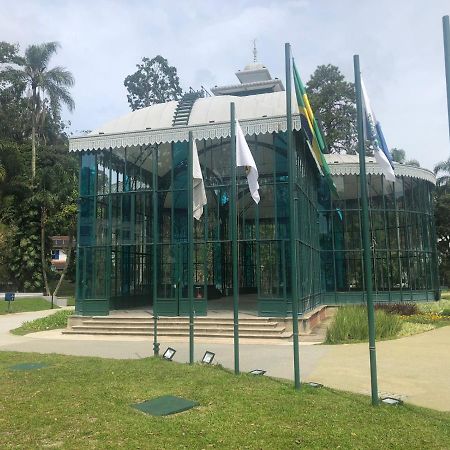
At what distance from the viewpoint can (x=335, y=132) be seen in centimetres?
4175

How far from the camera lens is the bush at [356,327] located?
12719mm

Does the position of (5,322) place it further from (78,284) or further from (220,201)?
(220,201)

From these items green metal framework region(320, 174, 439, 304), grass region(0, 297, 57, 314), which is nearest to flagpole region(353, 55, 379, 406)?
green metal framework region(320, 174, 439, 304)

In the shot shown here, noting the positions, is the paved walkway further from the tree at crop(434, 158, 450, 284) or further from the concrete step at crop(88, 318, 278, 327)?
the tree at crop(434, 158, 450, 284)

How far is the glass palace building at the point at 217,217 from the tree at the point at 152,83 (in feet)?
122

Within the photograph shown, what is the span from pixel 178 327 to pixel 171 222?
400 centimetres

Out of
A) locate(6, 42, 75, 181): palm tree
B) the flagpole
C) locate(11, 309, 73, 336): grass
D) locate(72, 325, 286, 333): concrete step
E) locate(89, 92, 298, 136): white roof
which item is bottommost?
locate(11, 309, 73, 336): grass

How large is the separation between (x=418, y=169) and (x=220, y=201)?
1124 cm

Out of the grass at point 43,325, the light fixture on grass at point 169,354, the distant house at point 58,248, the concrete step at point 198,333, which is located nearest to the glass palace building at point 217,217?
the concrete step at point 198,333

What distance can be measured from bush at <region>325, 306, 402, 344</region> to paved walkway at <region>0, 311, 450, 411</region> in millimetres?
486

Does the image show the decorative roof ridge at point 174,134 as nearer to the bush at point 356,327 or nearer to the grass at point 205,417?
the bush at point 356,327

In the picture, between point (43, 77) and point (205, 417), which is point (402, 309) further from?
point (43, 77)

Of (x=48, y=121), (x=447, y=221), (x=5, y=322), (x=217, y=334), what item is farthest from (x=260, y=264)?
(x=48, y=121)

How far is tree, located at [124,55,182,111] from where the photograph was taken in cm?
5675
